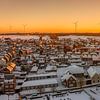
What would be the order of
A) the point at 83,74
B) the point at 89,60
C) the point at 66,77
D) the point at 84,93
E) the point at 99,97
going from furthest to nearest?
1. the point at 89,60
2. the point at 83,74
3. the point at 66,77
4. the point at 84,93
5. the point at 99,97

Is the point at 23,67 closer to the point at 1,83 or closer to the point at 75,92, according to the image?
the point at 1,83

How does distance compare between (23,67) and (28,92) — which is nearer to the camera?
(28,92)

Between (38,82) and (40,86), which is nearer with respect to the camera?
(40,86)

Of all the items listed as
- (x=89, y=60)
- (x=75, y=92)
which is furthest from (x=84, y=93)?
(x=89, y=60)

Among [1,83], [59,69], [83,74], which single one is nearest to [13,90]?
[1,83]

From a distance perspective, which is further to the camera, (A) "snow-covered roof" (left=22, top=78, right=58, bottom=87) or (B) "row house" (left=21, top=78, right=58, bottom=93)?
(A) "snow-covered roof" (left=22, top=78, right=58, bottom=87)

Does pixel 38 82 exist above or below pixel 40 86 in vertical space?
above

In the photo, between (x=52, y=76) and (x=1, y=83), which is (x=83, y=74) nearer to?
(x=52, y=76)

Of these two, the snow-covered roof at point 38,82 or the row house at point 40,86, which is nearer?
the row house at point 40,86

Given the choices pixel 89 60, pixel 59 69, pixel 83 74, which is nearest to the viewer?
pixel 83 74
